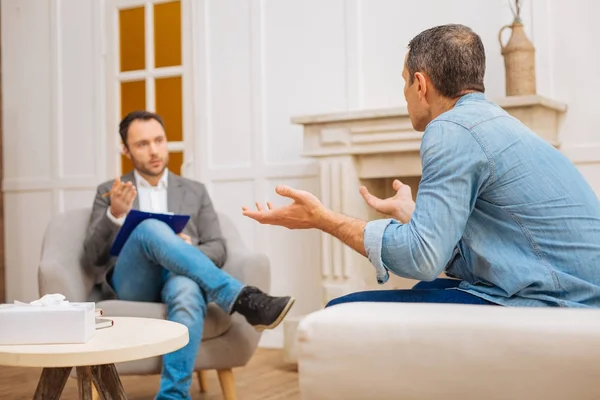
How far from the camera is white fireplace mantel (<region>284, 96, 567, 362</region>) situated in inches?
138

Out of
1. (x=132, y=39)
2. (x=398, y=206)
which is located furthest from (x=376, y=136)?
(x=132, y=39)

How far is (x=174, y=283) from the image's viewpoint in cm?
262

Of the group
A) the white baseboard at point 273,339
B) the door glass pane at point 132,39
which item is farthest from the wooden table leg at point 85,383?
the door glass pane at point 132,39

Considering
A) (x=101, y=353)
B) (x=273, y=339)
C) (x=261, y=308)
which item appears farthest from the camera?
(x=273, y=339)

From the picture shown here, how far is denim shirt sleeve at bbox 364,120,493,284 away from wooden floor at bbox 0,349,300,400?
5.73 feet

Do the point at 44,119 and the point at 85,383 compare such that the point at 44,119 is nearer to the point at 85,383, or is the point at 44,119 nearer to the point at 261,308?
the point at 261,308

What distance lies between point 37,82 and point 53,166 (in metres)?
0.59

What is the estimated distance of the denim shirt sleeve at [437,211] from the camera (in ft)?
4.26

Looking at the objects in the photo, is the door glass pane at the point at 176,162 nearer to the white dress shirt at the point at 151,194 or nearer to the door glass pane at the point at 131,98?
the door glass pane at the point at 131,98

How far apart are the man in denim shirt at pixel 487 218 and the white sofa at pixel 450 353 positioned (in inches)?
9.2

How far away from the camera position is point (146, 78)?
15.6 ft

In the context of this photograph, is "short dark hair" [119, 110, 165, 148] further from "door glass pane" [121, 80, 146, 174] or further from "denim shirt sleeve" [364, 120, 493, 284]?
"denim shirt sleeve" [364, 120, 493, 284]

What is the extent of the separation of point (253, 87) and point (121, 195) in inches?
65.0

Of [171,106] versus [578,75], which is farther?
[171,106]
